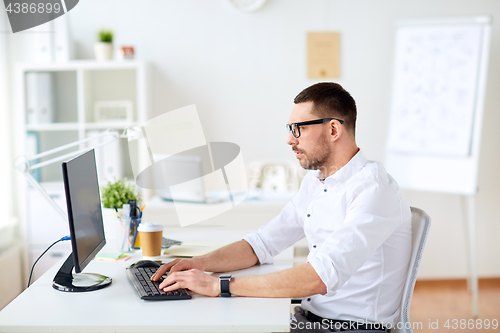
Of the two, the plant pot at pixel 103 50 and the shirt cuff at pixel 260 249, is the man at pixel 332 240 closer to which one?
the shirt cuff at pixel 260 249

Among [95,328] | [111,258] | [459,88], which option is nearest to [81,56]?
[111,258]

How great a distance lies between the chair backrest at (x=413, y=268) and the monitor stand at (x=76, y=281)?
2.87 feet

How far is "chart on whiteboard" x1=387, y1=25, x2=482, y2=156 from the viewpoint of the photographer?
3.12 m

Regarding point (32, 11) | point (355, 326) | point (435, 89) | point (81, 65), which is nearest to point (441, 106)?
point (435, 89)

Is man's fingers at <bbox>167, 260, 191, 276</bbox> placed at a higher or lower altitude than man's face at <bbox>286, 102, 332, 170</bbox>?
lower

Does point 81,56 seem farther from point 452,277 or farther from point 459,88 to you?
point 452,277

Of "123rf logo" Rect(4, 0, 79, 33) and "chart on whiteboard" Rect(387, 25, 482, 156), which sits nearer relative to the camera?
"chart on whiteboard" Rect(387, 25, 482, 156)

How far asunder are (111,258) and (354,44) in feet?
8.16

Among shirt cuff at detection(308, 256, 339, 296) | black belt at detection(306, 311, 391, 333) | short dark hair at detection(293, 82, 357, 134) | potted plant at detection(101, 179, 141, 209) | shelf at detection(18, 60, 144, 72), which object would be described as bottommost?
black belt at detection(306, 311, 391, 333)

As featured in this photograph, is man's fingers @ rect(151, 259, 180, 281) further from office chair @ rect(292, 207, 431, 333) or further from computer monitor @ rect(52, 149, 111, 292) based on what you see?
office chair @ rect(292, 207, 431, 333)

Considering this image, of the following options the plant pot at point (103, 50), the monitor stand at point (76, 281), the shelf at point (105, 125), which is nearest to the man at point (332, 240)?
the monitor stand at point (76, 281)

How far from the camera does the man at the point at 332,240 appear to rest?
133 cm

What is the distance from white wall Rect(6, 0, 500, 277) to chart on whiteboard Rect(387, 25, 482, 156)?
11.8 inches

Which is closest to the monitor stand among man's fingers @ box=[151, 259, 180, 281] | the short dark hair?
man's fingers @ box=[151, 259, 180, 281]
